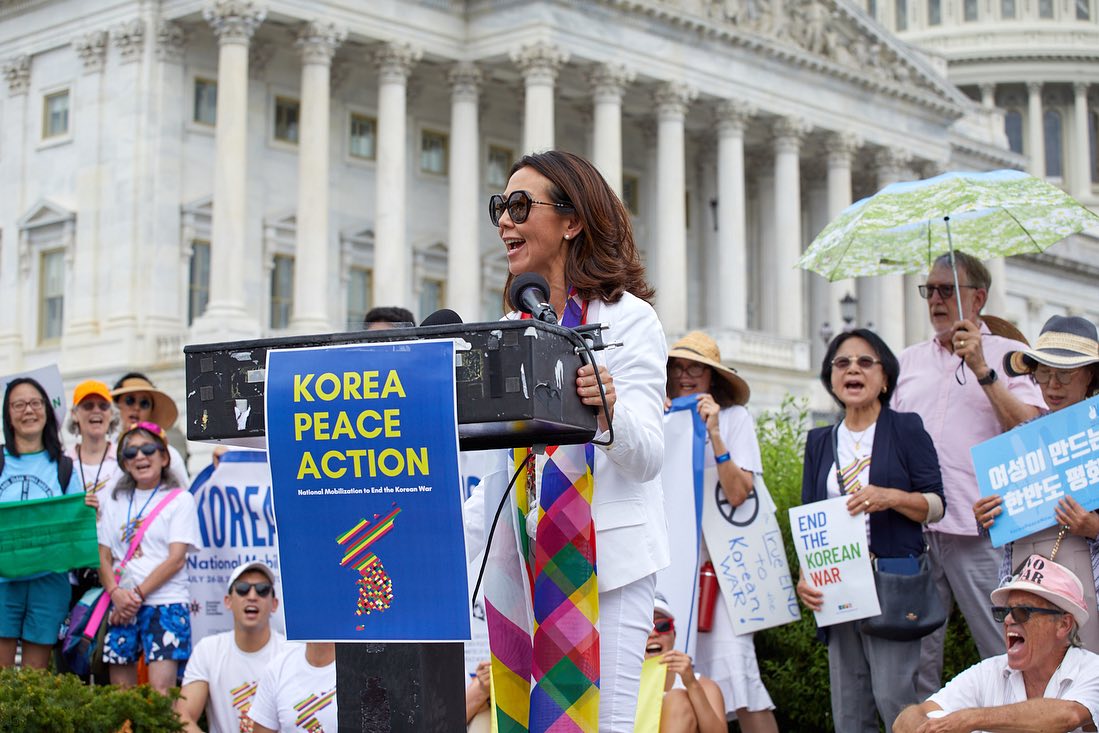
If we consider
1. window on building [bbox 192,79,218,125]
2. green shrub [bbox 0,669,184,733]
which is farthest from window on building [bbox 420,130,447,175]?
green shrub [bbox 0,669,184,733]

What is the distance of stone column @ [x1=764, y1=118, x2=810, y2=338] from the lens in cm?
4509

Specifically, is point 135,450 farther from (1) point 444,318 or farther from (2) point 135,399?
(1) point 444,318

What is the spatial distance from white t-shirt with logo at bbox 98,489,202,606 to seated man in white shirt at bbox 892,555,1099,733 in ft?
17.0

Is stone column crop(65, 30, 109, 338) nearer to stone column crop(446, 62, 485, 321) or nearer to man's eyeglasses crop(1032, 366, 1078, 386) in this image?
stone column crop(446, 62, 485, 321)

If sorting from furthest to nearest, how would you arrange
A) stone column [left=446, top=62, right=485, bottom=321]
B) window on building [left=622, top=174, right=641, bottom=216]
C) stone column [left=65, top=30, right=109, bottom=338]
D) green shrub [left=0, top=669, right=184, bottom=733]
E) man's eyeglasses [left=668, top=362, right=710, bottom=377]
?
window on building [left=622, top=174, right=641, bottom=216] → stone column [left=446, top=62, right=485, bottom=321] → stone column [left=65, top=30, right=109, bottom=338] → man's eyeglasses [left=668, top=362, right=710, bottom=377] → green shrub [left=0, top=669, right=184, bottom=733]

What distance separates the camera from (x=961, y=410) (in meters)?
9.53

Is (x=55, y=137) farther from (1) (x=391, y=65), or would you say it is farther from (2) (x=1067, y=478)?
(2) (x=1067, y=478)

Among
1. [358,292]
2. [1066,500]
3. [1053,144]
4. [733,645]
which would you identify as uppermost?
[1053,144]

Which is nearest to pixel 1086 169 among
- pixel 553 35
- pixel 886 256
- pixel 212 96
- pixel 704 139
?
pixel 704 139

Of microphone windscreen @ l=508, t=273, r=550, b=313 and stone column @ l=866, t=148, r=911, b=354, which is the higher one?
stone column @ l=866, t=148, r=911, b=354

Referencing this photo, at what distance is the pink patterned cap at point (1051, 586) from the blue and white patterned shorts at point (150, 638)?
545cm

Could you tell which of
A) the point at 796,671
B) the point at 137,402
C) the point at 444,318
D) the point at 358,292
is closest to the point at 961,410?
the point at 796,671

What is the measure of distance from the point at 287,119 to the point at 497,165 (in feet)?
21.8

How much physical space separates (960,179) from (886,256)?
3.68ft
